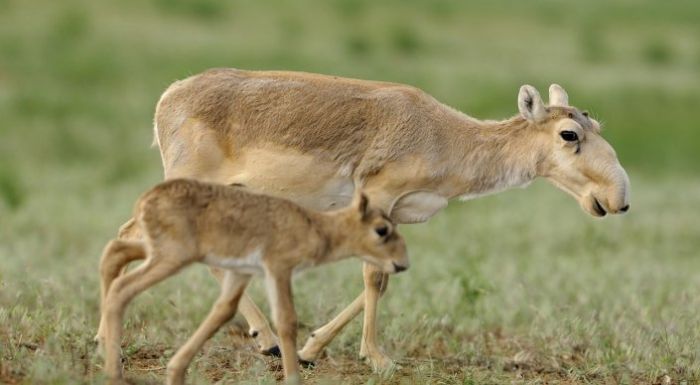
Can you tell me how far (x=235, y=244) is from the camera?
6.81m

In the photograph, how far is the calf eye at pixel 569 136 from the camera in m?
8.81

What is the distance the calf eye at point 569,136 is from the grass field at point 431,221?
137 cm

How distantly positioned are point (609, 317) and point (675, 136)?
14585 mm

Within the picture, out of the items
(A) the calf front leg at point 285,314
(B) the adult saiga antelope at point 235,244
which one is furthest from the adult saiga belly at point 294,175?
(A) the calf front leg at point 285,314

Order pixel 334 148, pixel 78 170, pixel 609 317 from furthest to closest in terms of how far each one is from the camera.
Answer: pixel 78 170, pixel 609 317, pixel 334 148

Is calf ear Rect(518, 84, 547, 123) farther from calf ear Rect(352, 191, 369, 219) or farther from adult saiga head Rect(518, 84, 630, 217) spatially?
calf ear Rect(352, 191, 369, 219)

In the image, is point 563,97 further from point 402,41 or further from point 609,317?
point 402,41

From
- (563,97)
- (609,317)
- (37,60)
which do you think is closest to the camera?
(563,97)

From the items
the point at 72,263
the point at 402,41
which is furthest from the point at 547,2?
the point at 72,263

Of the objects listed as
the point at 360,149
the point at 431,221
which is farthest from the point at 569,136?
the point at 431,221

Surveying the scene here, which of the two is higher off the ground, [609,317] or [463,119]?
[463,119]

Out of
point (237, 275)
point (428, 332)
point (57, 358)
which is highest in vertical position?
point (237, 275)

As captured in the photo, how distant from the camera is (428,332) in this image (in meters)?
9.59

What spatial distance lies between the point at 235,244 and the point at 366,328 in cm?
232
